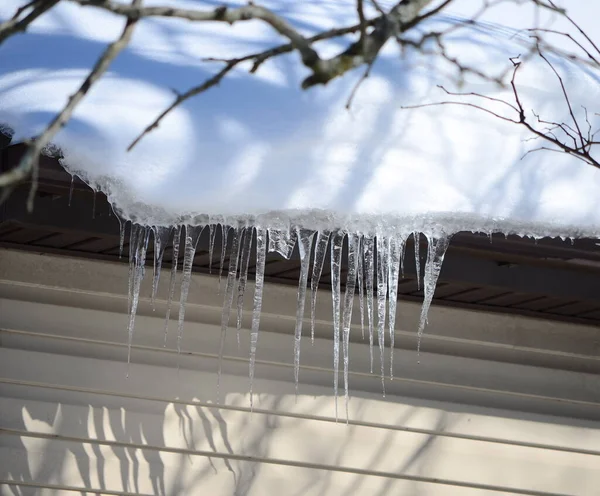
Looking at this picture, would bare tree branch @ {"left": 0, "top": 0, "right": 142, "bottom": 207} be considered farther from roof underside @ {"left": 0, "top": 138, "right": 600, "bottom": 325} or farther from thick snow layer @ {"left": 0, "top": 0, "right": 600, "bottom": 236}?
roof underside @ {"left": 0, "top": 138, "right": 600, "bottom": 325}

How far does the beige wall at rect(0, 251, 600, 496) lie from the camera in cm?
415

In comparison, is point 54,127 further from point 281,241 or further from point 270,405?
point 270,405

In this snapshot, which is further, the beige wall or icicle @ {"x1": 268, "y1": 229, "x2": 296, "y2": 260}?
the beige wall

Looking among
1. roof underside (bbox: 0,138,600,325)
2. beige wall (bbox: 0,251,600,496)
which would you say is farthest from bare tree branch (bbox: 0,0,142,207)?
beige wall (bbox: 0,251,600,496)

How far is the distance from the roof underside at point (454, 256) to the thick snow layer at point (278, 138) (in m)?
0.23

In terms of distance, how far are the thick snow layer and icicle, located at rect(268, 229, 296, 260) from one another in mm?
248

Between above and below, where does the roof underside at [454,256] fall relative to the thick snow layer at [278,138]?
below

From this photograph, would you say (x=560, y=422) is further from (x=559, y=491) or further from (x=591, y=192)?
(x=591, y=192)

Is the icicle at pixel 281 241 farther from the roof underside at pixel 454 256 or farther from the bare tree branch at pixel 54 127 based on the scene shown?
the bare tree branch at pixel 54 127

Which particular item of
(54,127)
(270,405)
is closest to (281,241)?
(270,405)

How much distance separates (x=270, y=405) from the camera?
4387 mm

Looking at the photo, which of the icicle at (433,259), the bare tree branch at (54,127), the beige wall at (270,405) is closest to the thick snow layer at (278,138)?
the icicle at (433,259)

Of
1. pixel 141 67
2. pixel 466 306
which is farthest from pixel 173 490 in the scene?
pixel 141 67

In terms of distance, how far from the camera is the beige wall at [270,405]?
163 inches
